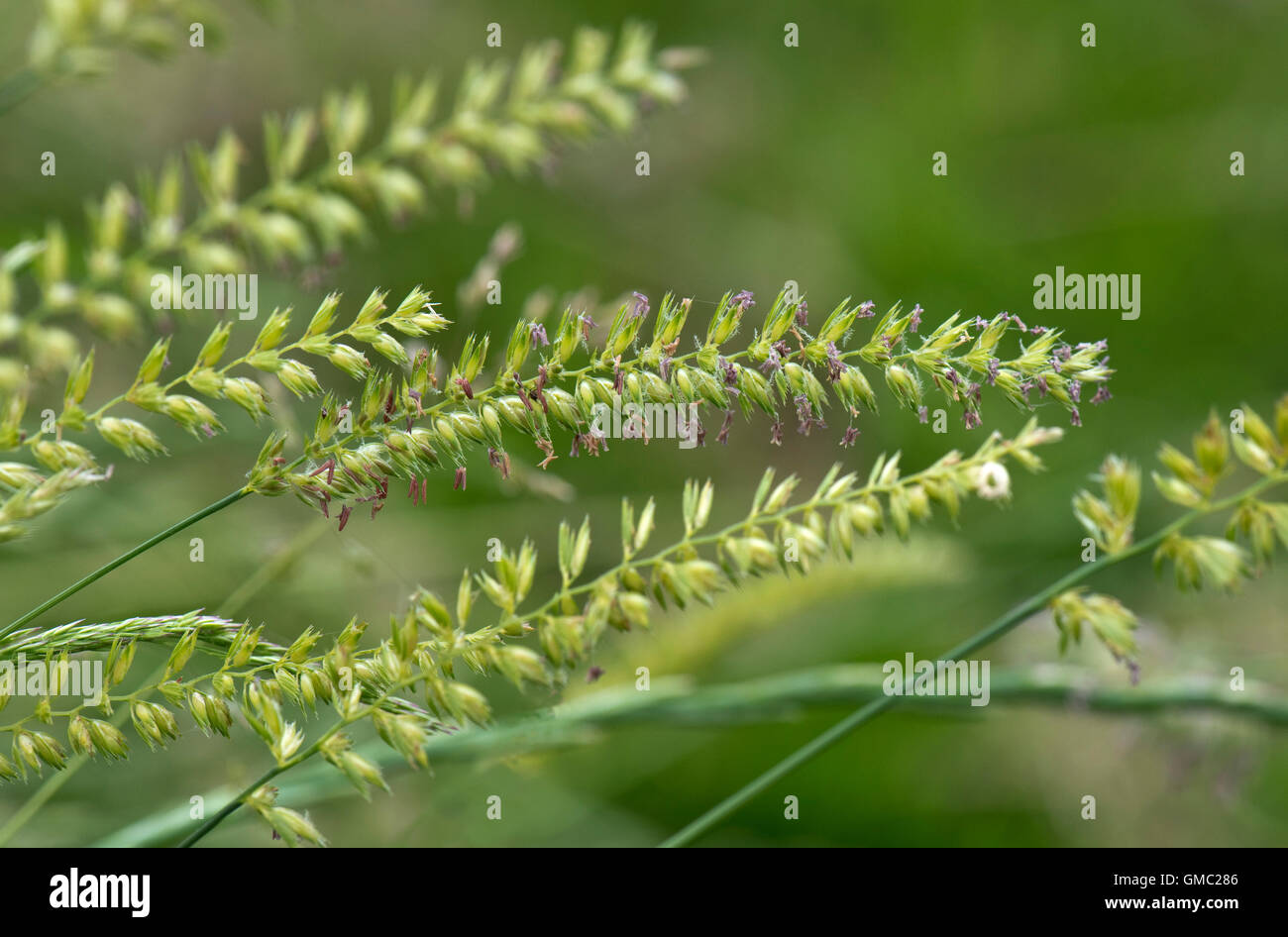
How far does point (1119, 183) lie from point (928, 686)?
338 cm

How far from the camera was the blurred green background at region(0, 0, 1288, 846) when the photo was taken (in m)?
3.69

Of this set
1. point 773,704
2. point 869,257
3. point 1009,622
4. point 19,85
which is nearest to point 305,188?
point 19,85

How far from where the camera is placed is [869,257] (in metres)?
4.66

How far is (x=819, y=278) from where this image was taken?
4.62 m

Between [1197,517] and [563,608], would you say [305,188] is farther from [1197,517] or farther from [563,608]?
[1197,517]

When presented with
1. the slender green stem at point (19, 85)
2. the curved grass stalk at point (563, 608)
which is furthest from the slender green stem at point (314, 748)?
the slender green stem at point (19, 85)

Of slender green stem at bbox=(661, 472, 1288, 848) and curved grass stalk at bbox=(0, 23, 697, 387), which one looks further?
slender green stem at bbox=(661, 472, 1288, 848)

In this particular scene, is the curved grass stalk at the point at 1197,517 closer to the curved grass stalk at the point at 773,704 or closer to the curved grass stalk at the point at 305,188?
the curved grass stalk at the point at 305,188

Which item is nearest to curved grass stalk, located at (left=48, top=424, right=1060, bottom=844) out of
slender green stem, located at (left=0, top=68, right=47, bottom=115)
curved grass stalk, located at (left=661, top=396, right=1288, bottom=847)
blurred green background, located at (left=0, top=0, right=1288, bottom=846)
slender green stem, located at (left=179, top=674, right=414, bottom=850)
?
slender green stem, located at (left=179, top=674, right=414, bottom=850)

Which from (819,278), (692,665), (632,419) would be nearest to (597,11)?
(819,278)

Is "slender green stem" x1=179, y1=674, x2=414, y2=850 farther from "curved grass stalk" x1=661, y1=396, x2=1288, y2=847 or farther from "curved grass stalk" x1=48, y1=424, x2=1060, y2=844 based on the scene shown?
"curved grass stalk" x1=661, y1=396, x2=1288, y2=847

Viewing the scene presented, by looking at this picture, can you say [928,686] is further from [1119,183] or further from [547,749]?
[1119,183]

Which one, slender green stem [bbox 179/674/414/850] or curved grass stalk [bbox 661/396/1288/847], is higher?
curved grass stalk [bbox 661/396/1288/847]
